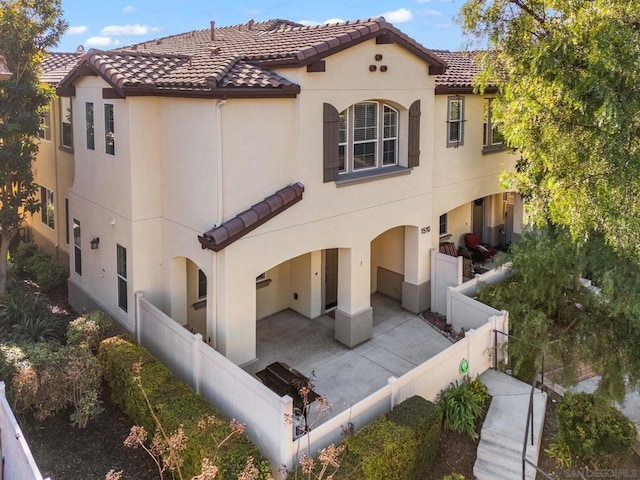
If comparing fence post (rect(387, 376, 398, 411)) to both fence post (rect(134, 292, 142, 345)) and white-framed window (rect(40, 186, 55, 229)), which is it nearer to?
fence post (rect(134, 292, 142, 345))

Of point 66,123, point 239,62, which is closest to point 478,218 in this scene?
point 239,62

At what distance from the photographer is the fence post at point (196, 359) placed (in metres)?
12.1

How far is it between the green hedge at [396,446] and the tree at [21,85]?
12922 millimetres

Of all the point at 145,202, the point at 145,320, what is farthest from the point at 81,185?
the point at 145,320

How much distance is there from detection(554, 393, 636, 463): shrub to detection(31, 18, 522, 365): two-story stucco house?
6106mm

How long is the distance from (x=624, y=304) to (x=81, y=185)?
49.5ft

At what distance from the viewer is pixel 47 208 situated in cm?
2169

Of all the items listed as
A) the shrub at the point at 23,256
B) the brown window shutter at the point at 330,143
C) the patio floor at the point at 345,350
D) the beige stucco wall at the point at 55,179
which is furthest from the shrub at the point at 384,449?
the shrub at the point at 23,256

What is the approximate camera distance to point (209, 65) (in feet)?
44.9

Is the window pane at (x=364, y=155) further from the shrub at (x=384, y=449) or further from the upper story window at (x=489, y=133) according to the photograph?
the shrub at (x=384, y=449)

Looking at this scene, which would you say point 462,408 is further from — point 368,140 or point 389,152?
point 389,152

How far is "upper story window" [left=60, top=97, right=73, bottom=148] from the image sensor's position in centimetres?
1788

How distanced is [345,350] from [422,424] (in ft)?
17.0

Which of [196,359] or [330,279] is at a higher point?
[330,279]
